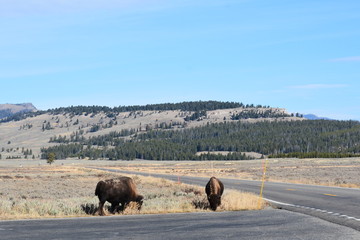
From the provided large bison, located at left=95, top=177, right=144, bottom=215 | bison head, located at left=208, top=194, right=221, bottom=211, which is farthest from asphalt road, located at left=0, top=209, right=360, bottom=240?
bison head, located at left=208, top=194, right=221, bottom=211

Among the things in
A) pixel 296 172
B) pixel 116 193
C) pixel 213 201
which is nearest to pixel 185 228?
pixel 116 193

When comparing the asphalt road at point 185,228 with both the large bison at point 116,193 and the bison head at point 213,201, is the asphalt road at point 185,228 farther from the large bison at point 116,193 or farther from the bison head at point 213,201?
the bison head at point 213,201

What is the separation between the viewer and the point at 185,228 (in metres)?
15.1

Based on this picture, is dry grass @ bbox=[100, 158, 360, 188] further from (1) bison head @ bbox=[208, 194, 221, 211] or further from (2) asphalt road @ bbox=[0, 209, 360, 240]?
(2) asphalt road @ bbox=[0, 209, 360, 240]

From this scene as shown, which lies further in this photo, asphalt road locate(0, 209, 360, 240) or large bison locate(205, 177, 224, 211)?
large bison locate(205, 177, 224, 211)

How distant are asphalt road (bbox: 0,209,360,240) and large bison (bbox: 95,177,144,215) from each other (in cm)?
92

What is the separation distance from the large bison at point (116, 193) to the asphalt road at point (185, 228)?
3.02 feet

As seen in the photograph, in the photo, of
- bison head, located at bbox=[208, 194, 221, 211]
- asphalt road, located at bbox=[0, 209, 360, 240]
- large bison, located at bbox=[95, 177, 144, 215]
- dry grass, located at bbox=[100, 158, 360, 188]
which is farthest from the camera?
dry grass, located at bbox=[100, 158, 360, 188]

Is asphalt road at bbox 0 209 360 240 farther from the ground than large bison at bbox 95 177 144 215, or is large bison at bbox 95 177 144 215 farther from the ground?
large bison at bbox 95 177 144 215

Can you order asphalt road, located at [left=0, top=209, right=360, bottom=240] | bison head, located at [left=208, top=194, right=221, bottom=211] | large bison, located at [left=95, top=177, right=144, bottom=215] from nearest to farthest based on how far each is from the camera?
asphalt road, located at [left=0, top=209, right=360, bottom=240] < large bison, located at [left=95, top=177, right=144, bottom=215] < bison head, located at [left=208, top=194, right=221, bottom=211]

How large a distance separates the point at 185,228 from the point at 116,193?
4.94 m

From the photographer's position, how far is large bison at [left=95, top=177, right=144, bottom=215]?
19156 millimetres

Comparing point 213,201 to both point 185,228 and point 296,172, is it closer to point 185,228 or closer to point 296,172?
point 185,228

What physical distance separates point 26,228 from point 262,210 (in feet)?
30.5
